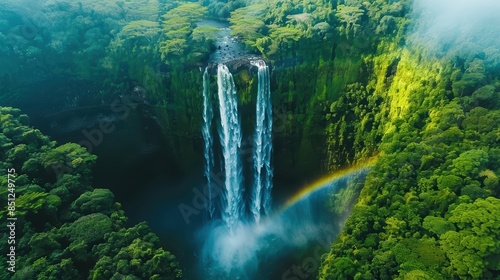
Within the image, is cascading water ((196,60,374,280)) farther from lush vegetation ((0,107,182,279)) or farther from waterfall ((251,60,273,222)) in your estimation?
lush vegetation ((0,107,182,279))

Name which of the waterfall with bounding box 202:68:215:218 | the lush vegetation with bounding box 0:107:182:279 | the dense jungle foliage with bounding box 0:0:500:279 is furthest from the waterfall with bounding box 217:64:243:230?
the lush vegetation with bounding box 0:107:182:279

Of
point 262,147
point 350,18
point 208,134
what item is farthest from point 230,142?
point 350,18

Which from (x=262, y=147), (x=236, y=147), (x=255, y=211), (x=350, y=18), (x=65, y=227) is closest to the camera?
(x=65, y=227)

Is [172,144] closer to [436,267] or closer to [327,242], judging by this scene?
[327,242]

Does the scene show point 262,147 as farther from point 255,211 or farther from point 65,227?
point 65,227

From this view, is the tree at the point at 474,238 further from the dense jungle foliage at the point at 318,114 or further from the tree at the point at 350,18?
the tree at the point at 350,18
